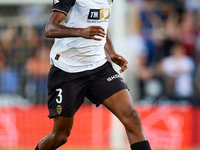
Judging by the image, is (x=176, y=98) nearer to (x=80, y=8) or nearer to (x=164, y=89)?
(x=164, y=89)

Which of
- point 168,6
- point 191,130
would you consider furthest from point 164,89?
point 168,6

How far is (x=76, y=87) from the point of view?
419cm

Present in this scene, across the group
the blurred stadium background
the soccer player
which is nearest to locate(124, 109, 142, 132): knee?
the soccer player

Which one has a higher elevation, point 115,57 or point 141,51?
point 115,57

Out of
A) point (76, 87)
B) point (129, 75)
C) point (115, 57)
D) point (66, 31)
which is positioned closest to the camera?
point (66, 31)

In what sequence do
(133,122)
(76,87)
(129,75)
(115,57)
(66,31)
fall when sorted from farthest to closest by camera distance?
(129,75) < (115,57) < (76,87) < (133,122) < (66,31)

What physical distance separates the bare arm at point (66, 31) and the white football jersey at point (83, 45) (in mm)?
344

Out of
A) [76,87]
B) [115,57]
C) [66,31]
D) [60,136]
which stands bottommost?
[60,136]

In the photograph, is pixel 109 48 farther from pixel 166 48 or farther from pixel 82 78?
pixel 166 48

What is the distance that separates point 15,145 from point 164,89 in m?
3.17

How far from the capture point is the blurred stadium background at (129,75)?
7.65 m

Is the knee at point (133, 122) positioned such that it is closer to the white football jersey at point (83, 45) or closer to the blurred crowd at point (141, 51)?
the white football jersey at point (83, 45)

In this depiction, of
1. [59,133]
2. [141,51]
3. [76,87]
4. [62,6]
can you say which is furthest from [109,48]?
[141,51]

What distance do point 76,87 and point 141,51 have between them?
4.08 m
